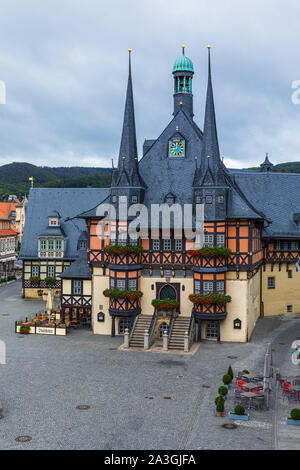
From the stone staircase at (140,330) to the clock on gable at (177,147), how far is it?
12245mm

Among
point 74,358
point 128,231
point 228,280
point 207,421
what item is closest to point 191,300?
point 228,280

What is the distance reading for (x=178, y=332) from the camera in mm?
35125

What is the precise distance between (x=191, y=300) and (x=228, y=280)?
3003 mm

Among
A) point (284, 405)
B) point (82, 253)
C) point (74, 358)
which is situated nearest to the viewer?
point (284, 405)

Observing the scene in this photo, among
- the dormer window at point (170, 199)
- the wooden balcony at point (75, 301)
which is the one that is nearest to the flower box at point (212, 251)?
the dormer window at point (170, 199)

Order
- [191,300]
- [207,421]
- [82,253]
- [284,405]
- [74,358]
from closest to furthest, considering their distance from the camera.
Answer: [207,421] < [284,405] < [74,358] < [191,300] < [82,253]

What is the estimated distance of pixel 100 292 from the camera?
38.4m

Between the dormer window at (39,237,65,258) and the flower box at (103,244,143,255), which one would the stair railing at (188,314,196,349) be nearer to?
the flower box at (103,244,143,255)

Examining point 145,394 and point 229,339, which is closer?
point 145,394

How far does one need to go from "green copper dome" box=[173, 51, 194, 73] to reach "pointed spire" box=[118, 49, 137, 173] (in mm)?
5492

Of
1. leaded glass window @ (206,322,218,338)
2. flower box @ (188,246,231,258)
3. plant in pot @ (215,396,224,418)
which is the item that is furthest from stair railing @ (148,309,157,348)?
plant in pot @ (215,396,224,418)

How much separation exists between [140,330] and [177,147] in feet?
Answer: 45.7

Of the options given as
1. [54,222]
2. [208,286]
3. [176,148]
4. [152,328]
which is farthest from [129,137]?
[54,222]
